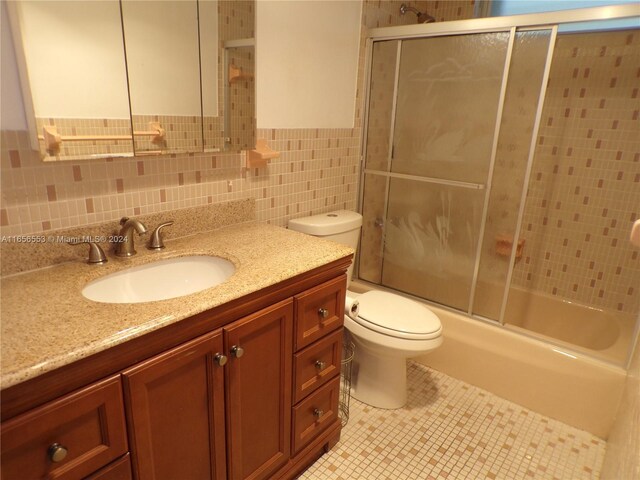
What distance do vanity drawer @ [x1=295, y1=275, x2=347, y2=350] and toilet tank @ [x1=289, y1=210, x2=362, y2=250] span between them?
0.50 m

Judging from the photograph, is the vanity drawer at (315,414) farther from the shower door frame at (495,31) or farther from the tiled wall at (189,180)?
the shower door frame at (495,31)

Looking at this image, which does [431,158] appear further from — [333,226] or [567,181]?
[567,181]

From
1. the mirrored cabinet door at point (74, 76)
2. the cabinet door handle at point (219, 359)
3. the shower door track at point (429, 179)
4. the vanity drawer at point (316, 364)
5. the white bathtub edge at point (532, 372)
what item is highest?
the mirrored cabinet door at point (74, 76)

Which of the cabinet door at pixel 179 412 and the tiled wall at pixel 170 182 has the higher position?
the tiled wall at pixel 170 182

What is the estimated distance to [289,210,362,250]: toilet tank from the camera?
Result: 6.33 ft

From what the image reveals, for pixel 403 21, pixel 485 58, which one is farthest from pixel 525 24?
pixel 403 21

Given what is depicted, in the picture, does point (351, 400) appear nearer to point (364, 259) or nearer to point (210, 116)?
point (364, 259)

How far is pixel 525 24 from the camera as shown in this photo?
5.93 feet

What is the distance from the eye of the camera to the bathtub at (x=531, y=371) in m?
1.80

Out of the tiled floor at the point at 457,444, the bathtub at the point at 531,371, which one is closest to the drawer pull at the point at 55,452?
the tiled floor at the point at 457,444

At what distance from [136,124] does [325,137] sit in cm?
103

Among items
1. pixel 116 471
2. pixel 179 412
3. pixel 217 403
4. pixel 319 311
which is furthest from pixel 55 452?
pixel 319 311

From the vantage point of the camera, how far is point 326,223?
197 cm

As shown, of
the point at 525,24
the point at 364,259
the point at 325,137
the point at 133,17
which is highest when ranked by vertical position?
the point at 525,24
